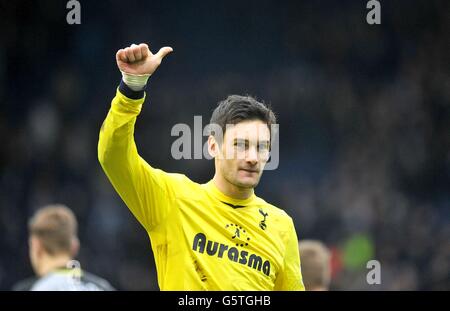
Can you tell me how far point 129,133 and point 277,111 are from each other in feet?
31.0

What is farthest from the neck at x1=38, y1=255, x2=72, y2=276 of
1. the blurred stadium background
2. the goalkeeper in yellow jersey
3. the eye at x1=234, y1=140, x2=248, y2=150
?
the blurred stadium background

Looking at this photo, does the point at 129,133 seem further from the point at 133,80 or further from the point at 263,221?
the point at 263,221

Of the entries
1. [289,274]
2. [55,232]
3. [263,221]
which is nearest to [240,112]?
[263,221]

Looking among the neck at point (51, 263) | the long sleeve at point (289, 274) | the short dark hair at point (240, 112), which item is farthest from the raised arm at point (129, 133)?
the neck at point (51, 263)

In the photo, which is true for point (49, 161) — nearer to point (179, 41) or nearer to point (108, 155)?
point (179, 41)

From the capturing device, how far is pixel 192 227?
427cm

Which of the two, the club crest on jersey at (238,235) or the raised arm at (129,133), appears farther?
the club crest on jersey at (238,235)

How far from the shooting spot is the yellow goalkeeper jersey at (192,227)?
4.03 metres

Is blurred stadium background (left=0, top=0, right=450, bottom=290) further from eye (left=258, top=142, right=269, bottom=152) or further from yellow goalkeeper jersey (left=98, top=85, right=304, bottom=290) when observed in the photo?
eye (left=258, top=142, right=269, bottom=152)

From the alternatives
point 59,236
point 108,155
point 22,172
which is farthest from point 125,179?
point 22,172

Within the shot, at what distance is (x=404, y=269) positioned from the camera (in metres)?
12.4

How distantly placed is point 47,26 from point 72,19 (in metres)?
0.55

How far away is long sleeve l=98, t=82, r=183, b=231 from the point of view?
3994 millimetres

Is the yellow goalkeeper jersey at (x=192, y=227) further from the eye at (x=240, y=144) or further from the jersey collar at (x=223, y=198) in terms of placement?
the eye at (x=240, y=144)
